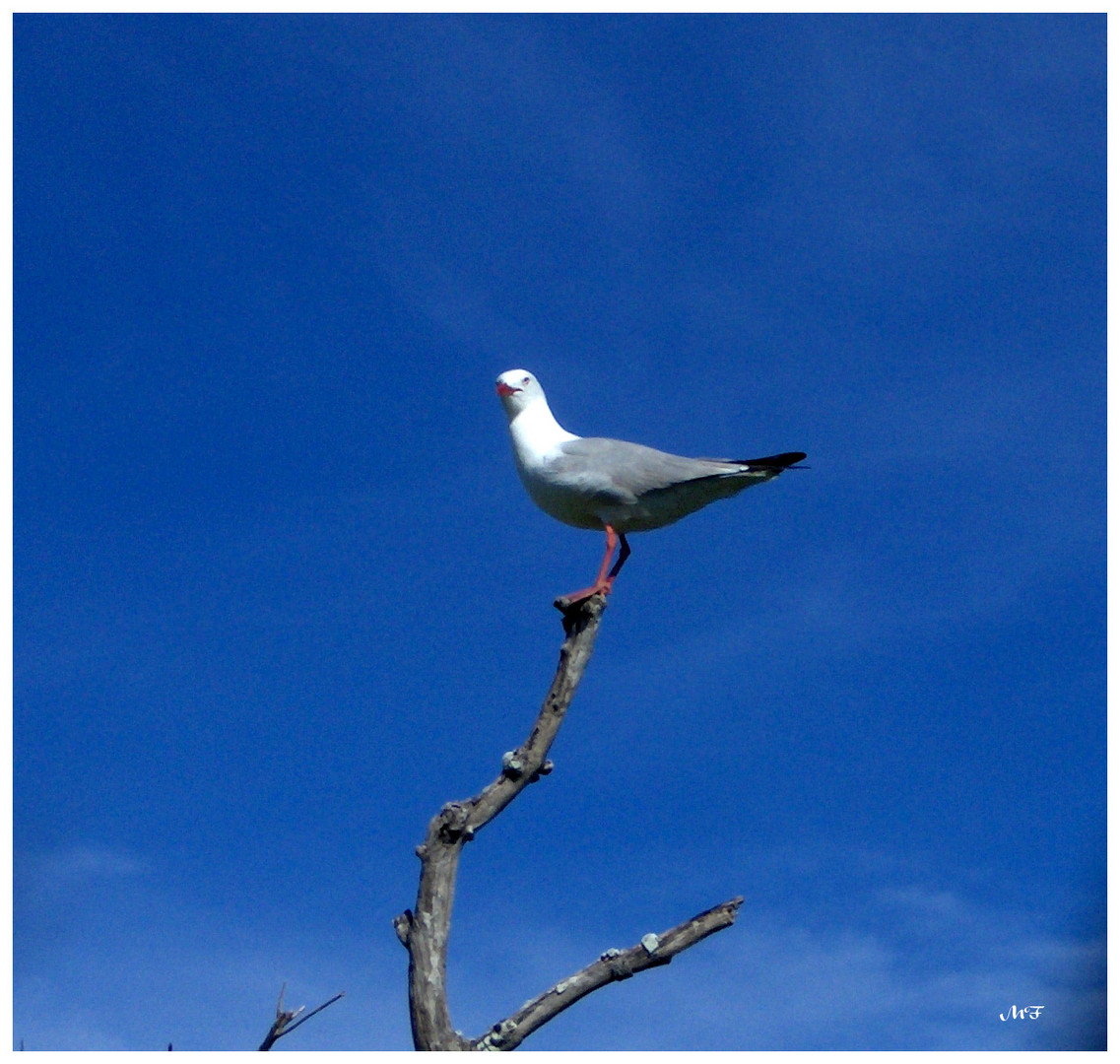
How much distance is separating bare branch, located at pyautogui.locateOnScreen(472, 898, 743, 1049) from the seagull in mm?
A: 1947

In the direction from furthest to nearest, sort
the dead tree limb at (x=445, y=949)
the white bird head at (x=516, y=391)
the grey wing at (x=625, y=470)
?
the white bird head at (x=516, y=391) → the grey wing at (x=625, y=470) → the dead tree limb at (x=445, y=949)

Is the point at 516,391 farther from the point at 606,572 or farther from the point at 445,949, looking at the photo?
the point at 445,949

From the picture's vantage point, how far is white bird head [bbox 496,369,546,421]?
24.6ft

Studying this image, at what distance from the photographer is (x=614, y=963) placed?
5.68 meters

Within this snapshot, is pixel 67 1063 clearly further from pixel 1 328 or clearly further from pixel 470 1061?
pixel 1 328

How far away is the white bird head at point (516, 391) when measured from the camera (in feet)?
24.6

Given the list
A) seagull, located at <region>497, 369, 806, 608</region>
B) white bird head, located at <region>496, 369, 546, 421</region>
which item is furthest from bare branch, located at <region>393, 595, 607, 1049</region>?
white bird head, located at <region>496, 369, 546, 421</region>

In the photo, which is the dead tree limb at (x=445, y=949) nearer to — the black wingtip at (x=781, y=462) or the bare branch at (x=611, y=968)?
the bare branch at (x=611, y=968)

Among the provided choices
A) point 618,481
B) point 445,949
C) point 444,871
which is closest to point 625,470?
point 618,481

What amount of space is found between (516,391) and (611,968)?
364cm

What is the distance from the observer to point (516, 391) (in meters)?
7.52

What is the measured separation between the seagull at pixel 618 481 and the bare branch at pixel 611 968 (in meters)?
1.95

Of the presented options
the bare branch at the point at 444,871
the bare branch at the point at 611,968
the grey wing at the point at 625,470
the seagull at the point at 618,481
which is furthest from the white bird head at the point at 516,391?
the bare branch at the point at 611,968

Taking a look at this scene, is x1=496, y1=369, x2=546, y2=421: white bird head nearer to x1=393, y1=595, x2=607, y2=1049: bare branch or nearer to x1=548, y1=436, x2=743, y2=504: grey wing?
x1=548, y1=436, x2=743, y2=504: grey wing
